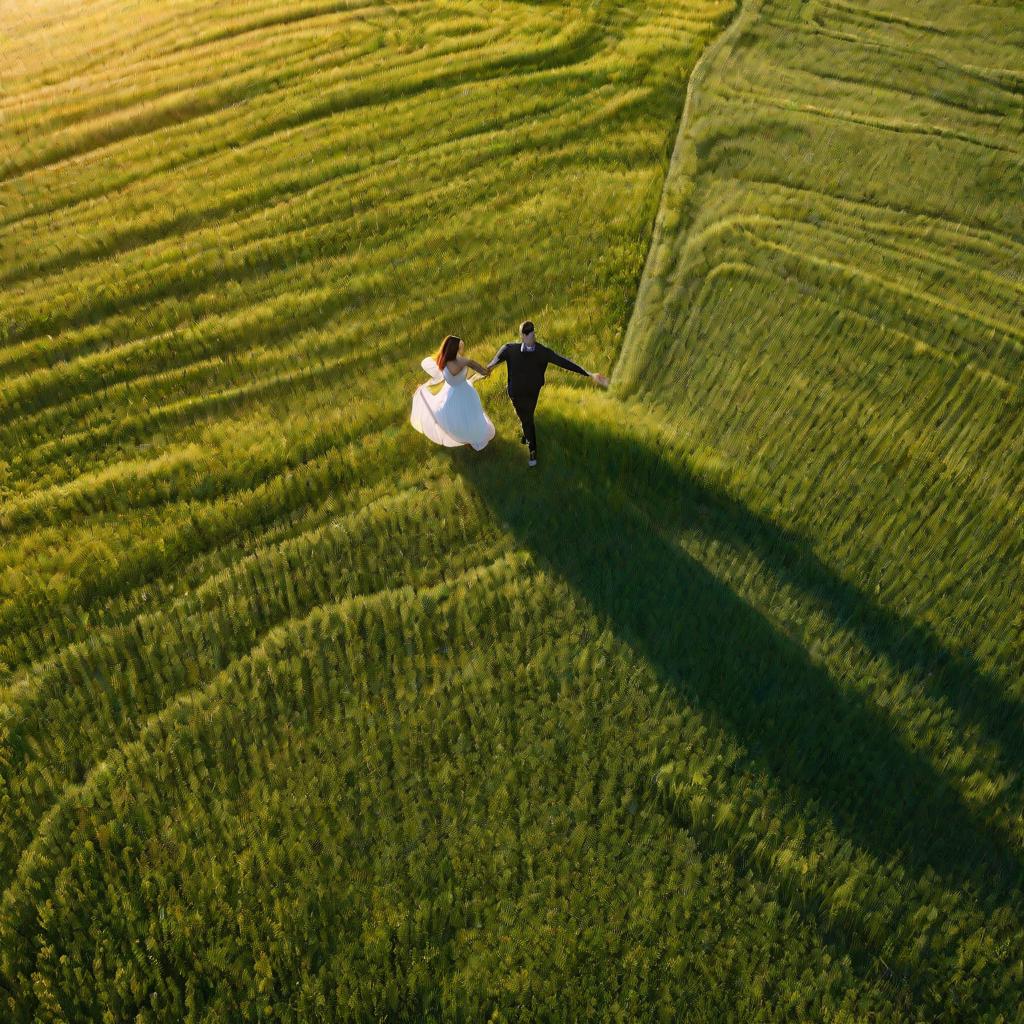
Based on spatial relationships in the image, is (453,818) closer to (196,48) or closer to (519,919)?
(519,919)

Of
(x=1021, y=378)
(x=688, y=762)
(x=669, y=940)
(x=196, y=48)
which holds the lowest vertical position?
(x=669, y=940)

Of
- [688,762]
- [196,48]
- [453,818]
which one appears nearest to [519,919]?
[453,818]

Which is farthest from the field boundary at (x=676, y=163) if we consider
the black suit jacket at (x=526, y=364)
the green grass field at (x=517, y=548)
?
the black suit jacket at (x=526, y=364)

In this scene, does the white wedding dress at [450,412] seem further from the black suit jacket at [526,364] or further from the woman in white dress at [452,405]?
the black suit jacket at [526,364]

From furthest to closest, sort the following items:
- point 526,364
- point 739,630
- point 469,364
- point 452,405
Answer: point 452,405 < point 469,364 < point 526,364 < point 739,630

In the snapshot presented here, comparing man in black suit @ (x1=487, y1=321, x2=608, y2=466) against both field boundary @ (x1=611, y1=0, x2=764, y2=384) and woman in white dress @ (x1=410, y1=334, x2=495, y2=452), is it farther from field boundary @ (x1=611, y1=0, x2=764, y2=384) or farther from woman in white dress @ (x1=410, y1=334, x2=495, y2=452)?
field boundary @ (x1=611, y1=0, x2=764, y2=384)

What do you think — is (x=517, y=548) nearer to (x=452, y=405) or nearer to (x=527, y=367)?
(x=452, y=405)

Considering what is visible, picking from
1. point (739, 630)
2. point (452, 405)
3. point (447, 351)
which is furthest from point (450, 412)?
point (739, 630)

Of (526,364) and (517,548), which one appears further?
(517,548)
